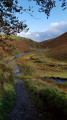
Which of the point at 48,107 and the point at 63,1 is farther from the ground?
the point at 63,1

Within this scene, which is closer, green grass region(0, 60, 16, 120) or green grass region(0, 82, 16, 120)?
green grass region(0, 82, 16, 120)

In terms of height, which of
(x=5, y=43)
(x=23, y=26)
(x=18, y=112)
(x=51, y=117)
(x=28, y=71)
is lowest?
(x=28, y=71)

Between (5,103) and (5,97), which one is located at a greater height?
(5,103)

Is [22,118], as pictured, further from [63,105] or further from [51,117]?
[63,105]

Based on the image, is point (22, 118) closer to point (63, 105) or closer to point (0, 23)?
point (63, 105)

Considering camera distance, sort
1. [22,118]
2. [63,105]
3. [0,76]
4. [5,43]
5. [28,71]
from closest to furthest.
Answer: [63,105], [5,43], [22,118], [0,76], [28,71]

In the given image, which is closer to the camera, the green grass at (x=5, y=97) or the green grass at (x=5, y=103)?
the green grass at (x=5, y=103)

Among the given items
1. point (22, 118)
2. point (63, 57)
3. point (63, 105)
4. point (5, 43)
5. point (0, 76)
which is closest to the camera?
point (63, 105)

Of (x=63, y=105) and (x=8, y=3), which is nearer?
(x=8, y=3)

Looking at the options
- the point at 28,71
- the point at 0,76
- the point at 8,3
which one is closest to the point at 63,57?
the point at 28,71

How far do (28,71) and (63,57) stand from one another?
2659cm

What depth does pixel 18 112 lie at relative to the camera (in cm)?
878

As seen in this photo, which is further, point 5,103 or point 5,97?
point 5,97

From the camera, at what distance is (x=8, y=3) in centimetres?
551
